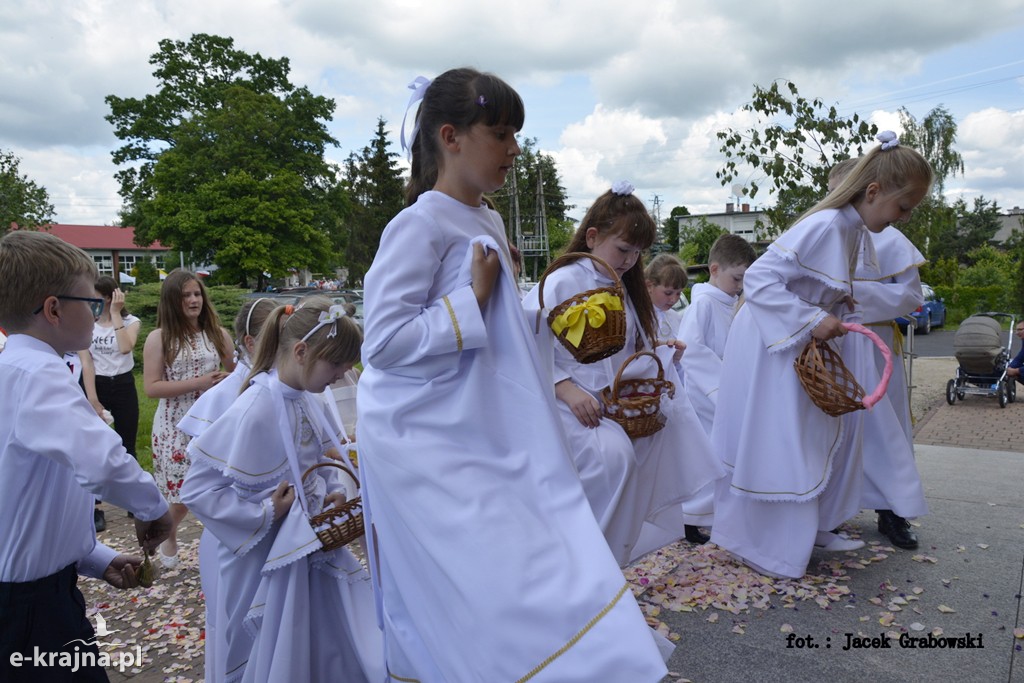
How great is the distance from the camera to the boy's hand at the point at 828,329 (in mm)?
3973

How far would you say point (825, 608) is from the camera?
3.82m

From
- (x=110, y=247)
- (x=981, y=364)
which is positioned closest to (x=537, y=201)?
(x=981, y=364)

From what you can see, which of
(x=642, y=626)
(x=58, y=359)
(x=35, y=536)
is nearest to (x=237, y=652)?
(x=35, y=536)

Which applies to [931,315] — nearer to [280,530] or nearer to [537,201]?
[537,201]

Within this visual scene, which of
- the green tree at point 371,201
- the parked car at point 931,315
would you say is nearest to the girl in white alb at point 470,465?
the parked car at point 931,315

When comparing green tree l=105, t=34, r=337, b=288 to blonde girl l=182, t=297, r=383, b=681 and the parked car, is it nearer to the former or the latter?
the parked car

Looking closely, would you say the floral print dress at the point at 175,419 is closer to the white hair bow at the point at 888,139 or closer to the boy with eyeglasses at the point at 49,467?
the boy with eyeglasses at the point at 49,467

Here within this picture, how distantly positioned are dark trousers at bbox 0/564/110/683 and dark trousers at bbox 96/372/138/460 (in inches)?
176

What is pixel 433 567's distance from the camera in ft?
6.66

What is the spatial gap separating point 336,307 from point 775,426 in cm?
255

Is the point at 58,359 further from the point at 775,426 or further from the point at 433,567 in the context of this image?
the point at 775,426

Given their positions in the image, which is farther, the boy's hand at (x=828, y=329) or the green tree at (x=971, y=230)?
the green tree at (x=971, y=230)

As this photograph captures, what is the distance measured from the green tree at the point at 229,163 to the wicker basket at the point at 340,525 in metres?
34.8

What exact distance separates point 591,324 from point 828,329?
6.67 feet
